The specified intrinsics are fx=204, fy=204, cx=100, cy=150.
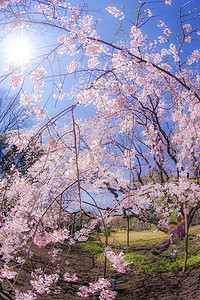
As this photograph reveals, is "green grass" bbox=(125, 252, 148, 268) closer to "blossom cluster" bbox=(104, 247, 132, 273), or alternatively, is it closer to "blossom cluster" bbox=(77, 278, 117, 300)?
"blossom cluster" bbox=(77, 278, 117, 300)

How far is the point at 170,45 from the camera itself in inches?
192

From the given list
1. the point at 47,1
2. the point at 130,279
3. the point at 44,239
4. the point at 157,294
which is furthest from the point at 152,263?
the point at 47,1

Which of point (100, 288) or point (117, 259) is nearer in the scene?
point (117, 259)

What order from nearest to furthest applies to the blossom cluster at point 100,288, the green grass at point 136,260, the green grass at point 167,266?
1. the blossom cluster at point 100,288
2. the green grass at point 167,266
3. the green grass at point 136,260

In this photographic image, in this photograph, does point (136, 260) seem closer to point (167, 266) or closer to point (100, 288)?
point (167, 266)

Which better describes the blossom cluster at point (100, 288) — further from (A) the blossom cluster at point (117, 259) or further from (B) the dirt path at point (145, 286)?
(B) the dirt path at point (145, 286)

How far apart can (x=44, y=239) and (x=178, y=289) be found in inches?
146

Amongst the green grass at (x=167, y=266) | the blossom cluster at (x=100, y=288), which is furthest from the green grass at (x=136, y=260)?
the blossom cluster at (x=100, y=288)

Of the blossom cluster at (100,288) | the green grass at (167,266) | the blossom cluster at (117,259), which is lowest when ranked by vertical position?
the green grass at (167,266)

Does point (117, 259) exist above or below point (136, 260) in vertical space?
above

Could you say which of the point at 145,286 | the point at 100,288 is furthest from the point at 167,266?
the point at 100,288

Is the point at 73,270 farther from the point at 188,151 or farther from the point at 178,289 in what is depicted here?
the point at 188,151

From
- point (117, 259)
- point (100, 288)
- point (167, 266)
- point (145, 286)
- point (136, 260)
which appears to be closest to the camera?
point (117, 259)

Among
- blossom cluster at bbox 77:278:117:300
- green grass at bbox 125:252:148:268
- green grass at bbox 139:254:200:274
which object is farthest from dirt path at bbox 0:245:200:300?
blossom cluster at bbox 77:278:117:300
